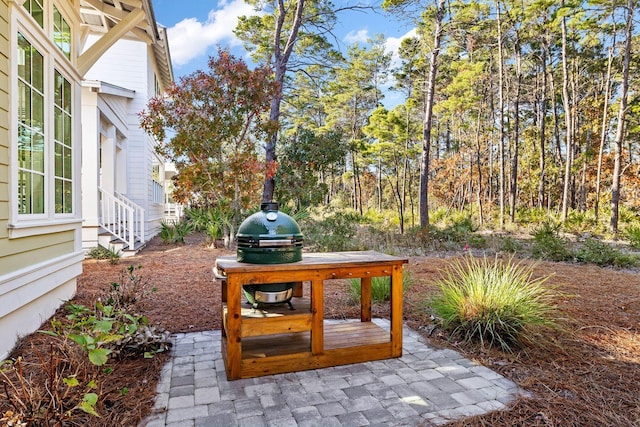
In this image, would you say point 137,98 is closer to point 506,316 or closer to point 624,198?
point 506,316

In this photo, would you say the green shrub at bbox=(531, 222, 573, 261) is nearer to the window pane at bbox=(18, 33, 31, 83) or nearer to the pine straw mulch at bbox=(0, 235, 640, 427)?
the pine straw mulch at bbox=(0, 235, 640, 427)

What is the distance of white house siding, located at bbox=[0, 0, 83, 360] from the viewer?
269cm

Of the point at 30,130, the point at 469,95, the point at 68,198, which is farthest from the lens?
the point at 469,95

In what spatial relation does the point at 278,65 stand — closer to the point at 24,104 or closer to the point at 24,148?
the point at 24,104

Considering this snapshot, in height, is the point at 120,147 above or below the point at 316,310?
above

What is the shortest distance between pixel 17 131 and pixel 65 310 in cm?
195

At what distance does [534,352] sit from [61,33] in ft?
18.1

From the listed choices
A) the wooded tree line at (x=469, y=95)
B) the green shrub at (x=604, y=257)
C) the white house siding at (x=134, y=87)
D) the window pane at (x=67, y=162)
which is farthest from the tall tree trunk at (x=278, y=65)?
the green shrub at (x=604, y=257)

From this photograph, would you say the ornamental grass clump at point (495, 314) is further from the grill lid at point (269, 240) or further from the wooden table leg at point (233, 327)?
the wooden table leg at point (233, 327)

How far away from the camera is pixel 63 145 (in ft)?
13.0

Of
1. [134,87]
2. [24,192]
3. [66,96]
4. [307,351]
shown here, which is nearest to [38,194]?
[24,192]

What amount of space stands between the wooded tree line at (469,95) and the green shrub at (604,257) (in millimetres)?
4176

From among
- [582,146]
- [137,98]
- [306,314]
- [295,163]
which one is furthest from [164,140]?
[582,146]

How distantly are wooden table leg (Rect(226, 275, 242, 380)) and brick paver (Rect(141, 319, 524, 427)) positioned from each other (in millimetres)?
94
